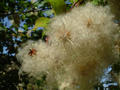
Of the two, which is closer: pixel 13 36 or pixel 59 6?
pixel 59 6

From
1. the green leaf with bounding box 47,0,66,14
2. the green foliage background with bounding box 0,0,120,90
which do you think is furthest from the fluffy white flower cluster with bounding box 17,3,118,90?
the green foliage background with bounding box 0,0,120,90

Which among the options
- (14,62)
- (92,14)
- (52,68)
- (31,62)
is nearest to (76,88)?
(52,68)

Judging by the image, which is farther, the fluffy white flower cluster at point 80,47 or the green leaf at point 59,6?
the green leaf at point 59,6

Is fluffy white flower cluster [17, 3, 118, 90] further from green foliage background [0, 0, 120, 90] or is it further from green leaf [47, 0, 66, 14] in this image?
green foliage background [0, 0, 120, 90]

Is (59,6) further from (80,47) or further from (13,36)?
(13,36)

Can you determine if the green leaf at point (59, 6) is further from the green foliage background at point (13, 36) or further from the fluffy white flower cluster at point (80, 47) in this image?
the green foliage background at point (13, 36)

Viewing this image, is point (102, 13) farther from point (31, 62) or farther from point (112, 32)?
point (31, 62)

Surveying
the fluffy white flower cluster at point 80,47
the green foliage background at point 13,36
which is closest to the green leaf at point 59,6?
the fluffy white flower cluster at point 80,47

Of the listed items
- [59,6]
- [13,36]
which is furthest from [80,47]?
[13,36]
